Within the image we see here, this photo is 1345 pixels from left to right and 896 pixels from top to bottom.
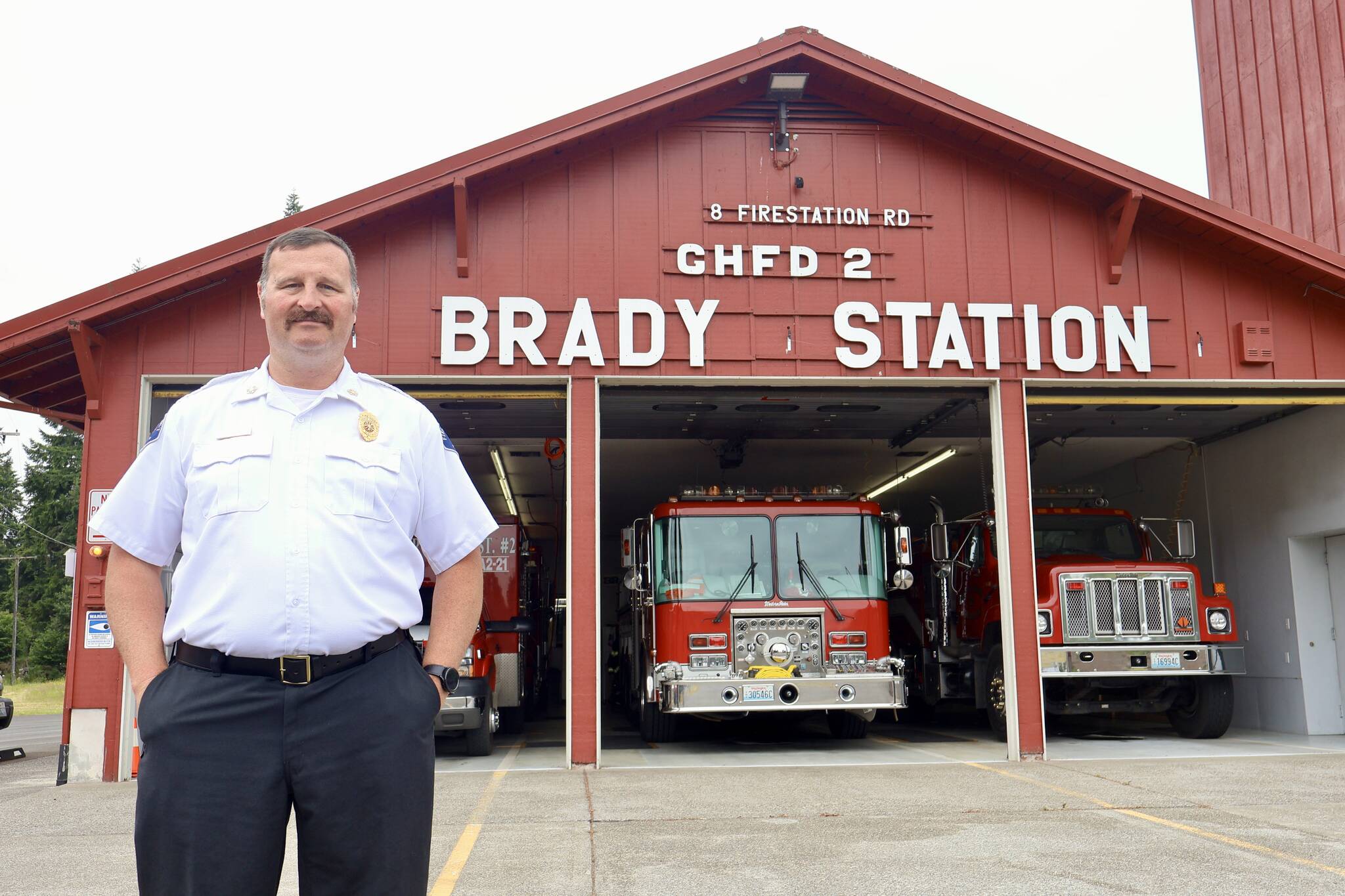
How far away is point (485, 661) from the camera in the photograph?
42.5 feet

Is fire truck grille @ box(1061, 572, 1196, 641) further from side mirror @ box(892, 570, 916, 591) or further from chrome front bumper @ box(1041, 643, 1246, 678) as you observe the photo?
side mirror @ box(892, 570, 916, 591)

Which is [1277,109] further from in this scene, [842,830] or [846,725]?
[842,830]

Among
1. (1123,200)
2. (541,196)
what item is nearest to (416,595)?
(541,196)

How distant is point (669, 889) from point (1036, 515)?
989 cm

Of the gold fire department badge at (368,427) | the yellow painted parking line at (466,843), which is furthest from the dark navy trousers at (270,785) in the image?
the yellow painted parking line at (466,843)

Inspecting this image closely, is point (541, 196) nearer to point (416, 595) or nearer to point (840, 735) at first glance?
point (840, 735)

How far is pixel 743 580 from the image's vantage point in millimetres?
12266

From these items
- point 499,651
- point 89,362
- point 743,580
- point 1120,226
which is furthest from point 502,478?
point 1120,226

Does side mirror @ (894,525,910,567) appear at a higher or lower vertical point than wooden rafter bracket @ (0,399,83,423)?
lower

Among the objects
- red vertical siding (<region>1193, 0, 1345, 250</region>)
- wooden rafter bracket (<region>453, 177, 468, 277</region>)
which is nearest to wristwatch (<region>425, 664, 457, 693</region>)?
wooden rafter bracket (<region>453, 177, 468, 277</region>)

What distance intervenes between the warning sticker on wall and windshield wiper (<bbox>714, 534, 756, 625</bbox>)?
565 cm

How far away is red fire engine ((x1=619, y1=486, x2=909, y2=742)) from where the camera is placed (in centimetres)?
1162

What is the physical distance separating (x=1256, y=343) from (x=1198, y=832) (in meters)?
6.50

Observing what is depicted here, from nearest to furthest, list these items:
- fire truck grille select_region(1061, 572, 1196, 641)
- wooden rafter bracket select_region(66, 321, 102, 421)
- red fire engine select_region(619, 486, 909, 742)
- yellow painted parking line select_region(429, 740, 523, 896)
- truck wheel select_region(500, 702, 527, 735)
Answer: yellow painted parking line select_region(429, 740, 523, 896) < wooden rafter bracket select_region(66, 321, 102, 421) < red fire engine select_region(619, 486, 909, 742) < fire truck grille select_region(1061, 572, 1196, 641) < truck wheel select_region(500, 702, 527, 735)
